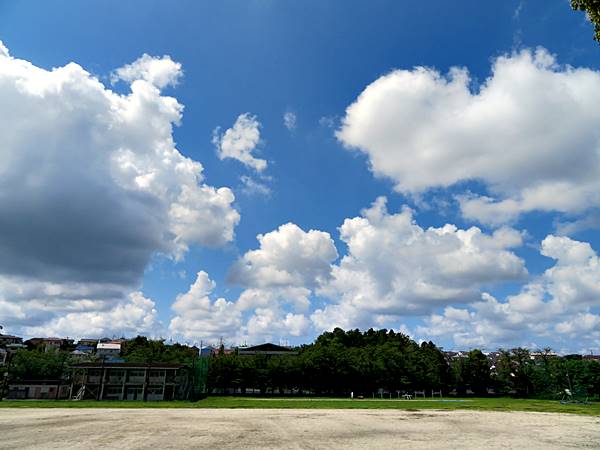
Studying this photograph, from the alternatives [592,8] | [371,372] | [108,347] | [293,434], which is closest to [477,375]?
[371,372]

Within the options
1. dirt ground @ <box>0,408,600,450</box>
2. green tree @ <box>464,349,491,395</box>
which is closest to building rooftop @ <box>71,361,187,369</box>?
dirt ground @ <box>0,408,600,450</box>

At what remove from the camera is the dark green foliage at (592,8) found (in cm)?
1270

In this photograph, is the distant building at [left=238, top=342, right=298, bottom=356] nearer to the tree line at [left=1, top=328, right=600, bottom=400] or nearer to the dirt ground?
the tree line at [left=1, top=328, right=600, bottom=400]

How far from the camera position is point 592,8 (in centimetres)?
1283

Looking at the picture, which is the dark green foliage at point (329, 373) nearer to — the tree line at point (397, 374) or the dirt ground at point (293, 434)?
the tree line at point (397, 374)

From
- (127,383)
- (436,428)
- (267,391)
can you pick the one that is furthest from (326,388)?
(436,428)

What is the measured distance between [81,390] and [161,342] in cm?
4677

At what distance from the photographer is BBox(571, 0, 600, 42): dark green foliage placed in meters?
12.7

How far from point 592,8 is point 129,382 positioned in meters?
74.6

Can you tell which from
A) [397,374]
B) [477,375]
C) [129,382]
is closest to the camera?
[129,382]

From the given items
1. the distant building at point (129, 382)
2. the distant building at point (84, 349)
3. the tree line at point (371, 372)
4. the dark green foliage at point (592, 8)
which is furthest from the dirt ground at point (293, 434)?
the distant building at point (84, 349)

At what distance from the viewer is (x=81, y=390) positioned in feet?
221

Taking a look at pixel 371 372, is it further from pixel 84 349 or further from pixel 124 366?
pixel 84 349

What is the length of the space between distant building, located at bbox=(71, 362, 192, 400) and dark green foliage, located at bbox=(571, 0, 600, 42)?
6987 cm
